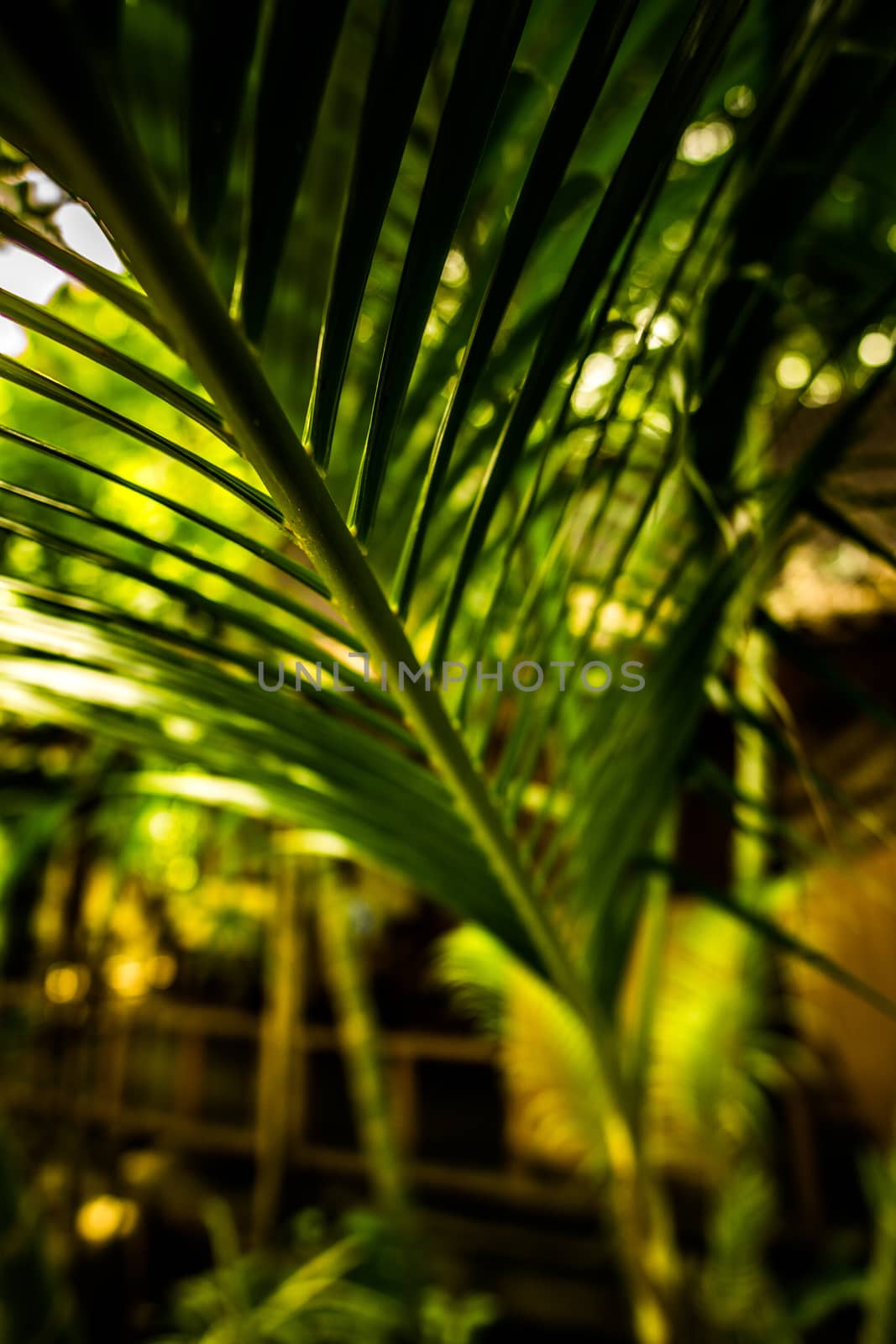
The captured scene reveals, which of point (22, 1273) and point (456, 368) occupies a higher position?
point (456, 368)

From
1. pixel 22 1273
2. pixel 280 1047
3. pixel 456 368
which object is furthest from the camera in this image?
pixel 280 1047

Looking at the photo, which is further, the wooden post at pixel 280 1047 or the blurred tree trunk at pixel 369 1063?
the wooden post at pixel 280 1047

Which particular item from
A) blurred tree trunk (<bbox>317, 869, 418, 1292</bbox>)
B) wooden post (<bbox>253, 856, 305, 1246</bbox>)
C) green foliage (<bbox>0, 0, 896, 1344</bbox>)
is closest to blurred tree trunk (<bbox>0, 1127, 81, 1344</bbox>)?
green foliage (<bbox>0, 0, 896, 1344</bbox>)

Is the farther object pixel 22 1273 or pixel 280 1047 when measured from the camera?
pixel 280 1047

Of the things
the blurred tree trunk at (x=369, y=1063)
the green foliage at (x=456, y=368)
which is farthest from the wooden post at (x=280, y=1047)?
the green foliage at (x=456, y=368)

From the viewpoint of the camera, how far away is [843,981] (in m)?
0.50

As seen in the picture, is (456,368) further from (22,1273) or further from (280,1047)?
(280,1047)

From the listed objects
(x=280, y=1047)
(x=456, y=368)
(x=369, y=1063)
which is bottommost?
(x=280, y=1047)

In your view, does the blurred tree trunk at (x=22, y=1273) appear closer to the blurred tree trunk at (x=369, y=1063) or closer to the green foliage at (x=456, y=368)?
the green foliage at (x=456, y=368)

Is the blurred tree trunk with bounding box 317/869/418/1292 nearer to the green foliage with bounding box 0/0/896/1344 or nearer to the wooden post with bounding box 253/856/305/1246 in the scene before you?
the wooden post with bounding box 253/856/305/1246

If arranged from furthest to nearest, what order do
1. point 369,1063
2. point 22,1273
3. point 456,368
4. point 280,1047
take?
1. point 280,1047
2. point 369,1063
3. point 22,1273
4. point 456,368

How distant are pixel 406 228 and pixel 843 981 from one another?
667 millimetres

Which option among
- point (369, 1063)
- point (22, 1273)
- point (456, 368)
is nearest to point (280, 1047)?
point (369, 1063)

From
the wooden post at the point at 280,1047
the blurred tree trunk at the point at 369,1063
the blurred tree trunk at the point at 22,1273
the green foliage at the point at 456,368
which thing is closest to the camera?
the green foliage at the point at 456,368
